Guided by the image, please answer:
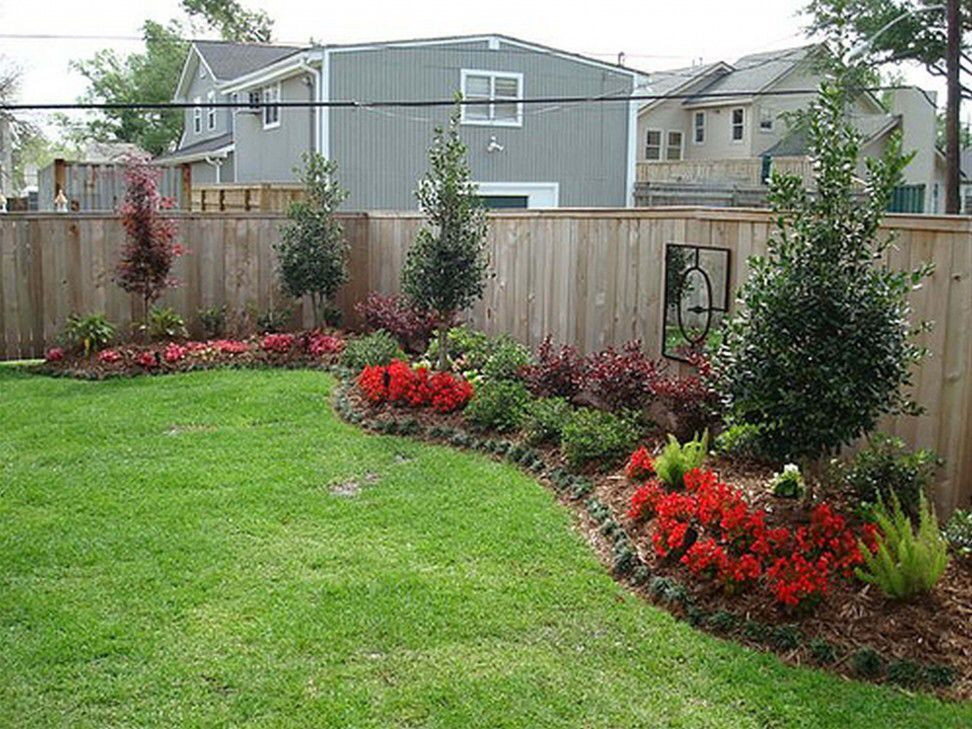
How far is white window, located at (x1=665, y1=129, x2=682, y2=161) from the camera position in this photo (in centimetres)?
3269

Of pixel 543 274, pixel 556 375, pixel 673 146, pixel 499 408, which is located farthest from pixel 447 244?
pixel 673 146

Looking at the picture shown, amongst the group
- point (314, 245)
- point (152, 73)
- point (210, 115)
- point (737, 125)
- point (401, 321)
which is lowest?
point (401, 321)

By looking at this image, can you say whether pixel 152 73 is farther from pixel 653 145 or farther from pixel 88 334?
pixel 88 334

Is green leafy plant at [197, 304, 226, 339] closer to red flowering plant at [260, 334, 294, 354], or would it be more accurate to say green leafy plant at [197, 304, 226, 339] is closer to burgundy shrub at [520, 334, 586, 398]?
red flowering plant at [260, 334, 294, 354]

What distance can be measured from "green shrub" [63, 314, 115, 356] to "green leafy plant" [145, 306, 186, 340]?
47cm

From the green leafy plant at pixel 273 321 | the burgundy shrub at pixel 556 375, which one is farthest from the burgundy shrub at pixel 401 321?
the burgundy shrub at pixel 556 375

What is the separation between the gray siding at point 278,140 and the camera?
20234mm

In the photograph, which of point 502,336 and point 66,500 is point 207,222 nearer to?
point 502,336

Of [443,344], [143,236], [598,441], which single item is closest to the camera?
[598,441]

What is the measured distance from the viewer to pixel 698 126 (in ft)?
107

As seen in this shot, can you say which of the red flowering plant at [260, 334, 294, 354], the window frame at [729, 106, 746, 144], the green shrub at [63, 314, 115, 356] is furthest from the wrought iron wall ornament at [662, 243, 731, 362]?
the window frame at [729, 106, 746, 144]

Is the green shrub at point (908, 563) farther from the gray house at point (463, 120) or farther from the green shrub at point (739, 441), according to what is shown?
the gray house at point (463, 120)

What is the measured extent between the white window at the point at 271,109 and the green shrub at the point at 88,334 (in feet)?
35.7

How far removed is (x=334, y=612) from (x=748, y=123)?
2869 cm
